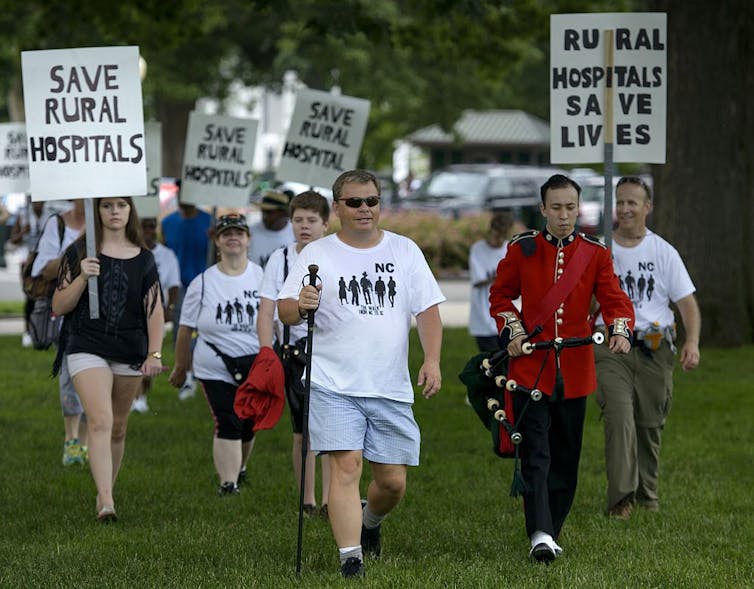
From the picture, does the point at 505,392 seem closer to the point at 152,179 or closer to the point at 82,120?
the point at 82,120

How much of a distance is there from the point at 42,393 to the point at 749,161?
7.92 m

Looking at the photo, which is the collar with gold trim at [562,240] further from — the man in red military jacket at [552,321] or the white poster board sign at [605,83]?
the white poster board sign at [605,83]

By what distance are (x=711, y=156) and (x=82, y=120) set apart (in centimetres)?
950

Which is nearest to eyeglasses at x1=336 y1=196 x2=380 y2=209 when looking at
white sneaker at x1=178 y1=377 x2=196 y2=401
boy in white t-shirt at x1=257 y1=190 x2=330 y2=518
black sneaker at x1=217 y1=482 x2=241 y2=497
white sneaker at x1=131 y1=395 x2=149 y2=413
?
boy in white t-shirt at x1=257 y1=190 x2=330 y2=518

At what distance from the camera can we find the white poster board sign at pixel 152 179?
13844mm

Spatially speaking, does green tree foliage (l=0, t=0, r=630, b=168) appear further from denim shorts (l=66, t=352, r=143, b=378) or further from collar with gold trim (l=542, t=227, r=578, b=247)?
collar with gold trim (l=542, t=227, r=578, b=247)

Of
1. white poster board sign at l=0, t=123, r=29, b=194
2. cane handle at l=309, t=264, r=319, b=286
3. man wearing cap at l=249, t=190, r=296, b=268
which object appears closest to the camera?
cane handle at l=309, t=264, r=319, b=286

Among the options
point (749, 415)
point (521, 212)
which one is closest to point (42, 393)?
point (749, 415)

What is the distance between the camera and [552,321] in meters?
7.61

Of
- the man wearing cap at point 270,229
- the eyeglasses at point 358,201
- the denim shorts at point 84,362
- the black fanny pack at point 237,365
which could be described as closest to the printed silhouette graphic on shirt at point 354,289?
the eyeglasses at point 358,201

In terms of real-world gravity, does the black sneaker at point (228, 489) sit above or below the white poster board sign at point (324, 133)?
below

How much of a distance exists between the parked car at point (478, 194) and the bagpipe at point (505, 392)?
27.9 m

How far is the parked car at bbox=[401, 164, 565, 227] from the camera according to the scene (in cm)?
3725

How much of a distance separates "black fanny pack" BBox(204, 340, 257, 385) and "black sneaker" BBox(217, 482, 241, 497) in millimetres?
638
